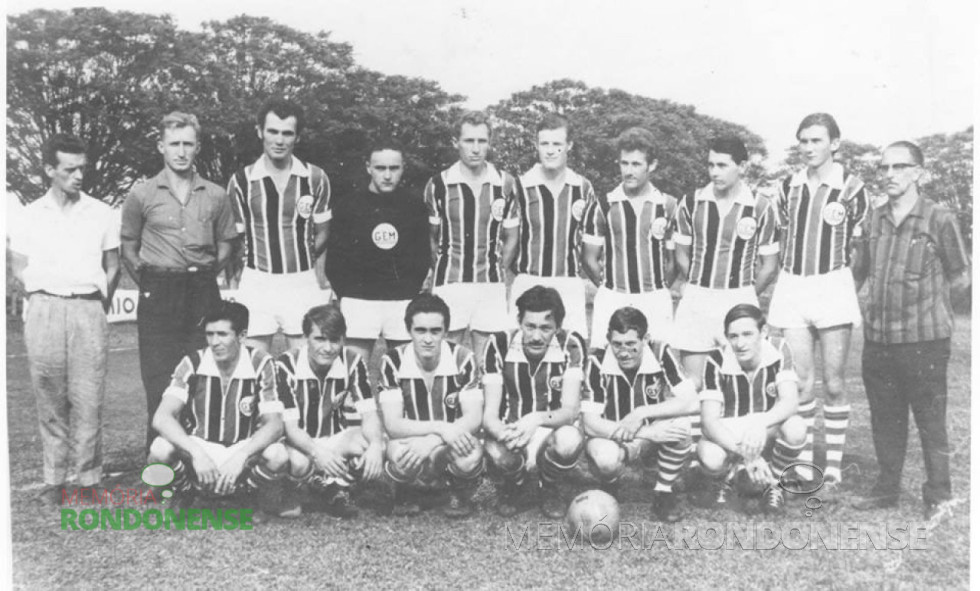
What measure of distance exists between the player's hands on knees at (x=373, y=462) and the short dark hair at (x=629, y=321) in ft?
4.82

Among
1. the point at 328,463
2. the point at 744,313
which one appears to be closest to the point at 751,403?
the point at 744,313

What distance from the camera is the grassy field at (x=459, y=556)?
3902 millimetres

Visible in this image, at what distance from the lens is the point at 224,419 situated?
178 inches

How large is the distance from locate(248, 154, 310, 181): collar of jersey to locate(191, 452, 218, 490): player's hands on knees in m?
1.65

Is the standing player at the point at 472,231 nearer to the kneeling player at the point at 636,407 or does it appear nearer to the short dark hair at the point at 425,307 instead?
the short dark hair at the point at 425,307

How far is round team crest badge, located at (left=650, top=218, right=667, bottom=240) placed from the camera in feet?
16.0

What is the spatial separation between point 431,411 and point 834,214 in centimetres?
261

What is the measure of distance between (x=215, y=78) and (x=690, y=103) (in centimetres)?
308

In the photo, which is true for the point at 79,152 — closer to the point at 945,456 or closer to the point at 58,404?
the point at 58,404

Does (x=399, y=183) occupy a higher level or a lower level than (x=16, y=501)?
higher

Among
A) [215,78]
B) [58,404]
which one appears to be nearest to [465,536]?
[58,404]

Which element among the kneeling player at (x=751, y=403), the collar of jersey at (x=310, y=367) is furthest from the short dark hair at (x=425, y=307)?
the kneeling player at (x=751, y=403)

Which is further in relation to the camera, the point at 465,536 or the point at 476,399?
the point at 476,399

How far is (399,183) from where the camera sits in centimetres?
492
